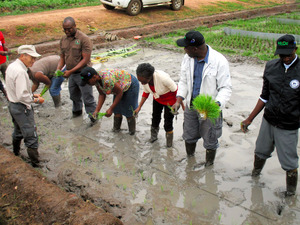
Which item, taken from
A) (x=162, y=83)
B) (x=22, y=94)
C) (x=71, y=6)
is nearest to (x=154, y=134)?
(x=162, y=83)

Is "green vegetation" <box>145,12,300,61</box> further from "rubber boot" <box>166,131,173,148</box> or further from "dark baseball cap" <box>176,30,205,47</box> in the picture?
"dark baseball cap" <box>176,30,205,47</box>

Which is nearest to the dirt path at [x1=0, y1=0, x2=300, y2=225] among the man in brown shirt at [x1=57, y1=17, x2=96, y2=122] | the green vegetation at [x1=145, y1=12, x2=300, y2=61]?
the man in brown shirt at [x1=57, y1=17, x2=96, y2=122]

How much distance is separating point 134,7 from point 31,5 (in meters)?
6.23

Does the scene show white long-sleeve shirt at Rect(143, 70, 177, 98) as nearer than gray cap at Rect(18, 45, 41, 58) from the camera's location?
No

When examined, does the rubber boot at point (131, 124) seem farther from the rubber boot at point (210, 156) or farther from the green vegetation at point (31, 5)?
the green vegetation at point (31, 5)

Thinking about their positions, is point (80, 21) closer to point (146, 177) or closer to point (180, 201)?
point (146, 177)

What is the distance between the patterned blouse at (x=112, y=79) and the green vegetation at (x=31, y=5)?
13.0m

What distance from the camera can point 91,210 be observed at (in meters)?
2.99

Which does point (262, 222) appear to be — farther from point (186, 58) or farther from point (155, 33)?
point (155, 33)

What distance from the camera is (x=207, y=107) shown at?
340 centimetres

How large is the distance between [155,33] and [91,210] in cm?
1117

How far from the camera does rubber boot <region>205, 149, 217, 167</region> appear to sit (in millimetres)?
4091

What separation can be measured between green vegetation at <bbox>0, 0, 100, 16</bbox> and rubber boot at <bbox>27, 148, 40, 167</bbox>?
13.1 m

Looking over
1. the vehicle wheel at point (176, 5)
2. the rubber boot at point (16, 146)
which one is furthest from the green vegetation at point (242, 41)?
the rubber boot at point (16, 146)
